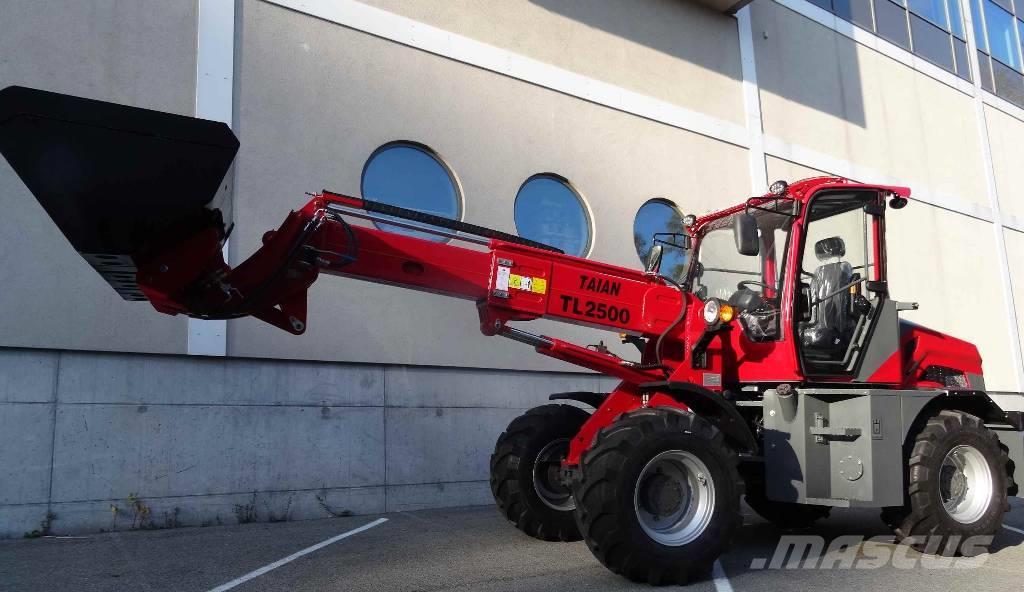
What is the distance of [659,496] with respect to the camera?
16.7 ft

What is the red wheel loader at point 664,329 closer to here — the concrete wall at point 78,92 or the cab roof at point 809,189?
the cab roof at point 809,189

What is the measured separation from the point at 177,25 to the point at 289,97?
1.32 m

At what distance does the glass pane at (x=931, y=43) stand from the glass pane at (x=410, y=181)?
12124 mm

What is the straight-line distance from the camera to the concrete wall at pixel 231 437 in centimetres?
698

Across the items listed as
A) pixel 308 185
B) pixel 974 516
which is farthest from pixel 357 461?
pixel 974 516

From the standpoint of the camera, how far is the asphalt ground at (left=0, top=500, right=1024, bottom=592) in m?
4.93

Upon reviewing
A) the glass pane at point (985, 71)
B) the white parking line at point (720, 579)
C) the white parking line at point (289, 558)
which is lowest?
the white parking line at point (720, 579)

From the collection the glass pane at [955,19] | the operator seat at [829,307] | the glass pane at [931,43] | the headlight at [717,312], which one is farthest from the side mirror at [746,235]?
the glass pane at [955,19]

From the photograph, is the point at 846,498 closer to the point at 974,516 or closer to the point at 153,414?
the point at 974,516

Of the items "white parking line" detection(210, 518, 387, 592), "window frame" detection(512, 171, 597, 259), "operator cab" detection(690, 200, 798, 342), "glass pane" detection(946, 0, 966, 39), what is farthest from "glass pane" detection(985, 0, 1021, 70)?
"white parking line" detection(210, 518, 387, 592)

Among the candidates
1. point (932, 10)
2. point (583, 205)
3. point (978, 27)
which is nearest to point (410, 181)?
point (583, 205)

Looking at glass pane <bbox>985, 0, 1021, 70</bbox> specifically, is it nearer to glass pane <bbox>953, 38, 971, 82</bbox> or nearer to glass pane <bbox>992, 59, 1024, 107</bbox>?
glass pane <bbox>992, 59, 1024, 107</bbox>

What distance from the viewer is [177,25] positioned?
26.6ft

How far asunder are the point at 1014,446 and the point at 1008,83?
15.9 m
